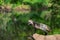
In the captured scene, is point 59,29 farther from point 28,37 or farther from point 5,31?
point 5,31

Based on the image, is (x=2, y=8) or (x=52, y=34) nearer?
(x=52, y=34)

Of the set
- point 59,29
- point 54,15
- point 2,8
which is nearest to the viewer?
point 54,15

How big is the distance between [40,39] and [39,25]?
33 centimetres

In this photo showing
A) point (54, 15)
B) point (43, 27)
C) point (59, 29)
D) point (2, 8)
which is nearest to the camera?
point (54, 15)

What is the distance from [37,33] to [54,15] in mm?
548

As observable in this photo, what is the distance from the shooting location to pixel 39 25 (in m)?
2.52

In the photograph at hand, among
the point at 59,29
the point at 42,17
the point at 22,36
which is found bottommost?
the point at 22,36

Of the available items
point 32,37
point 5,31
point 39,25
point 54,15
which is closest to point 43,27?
point 39,25

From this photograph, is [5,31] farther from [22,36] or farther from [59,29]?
[59,29]

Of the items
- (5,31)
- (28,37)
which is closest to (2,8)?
(5,31)

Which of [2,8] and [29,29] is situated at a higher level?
[2,8]

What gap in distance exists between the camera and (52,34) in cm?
237

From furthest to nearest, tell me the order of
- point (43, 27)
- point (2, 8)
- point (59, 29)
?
1. point (2, 8)
2. point (43, 27)
3. point (59, 29)

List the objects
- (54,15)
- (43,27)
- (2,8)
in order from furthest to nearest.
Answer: (2,8) → (43,27) → (54,15)
